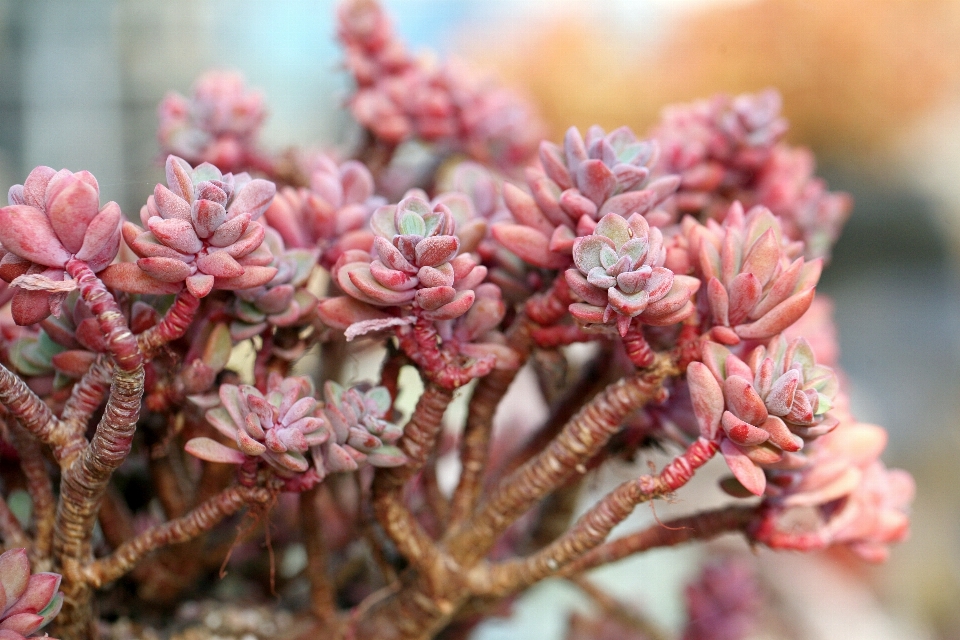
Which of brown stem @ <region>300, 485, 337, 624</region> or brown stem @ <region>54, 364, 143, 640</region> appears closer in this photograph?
brown stem @ <region>54, 364, 143, 640</region>

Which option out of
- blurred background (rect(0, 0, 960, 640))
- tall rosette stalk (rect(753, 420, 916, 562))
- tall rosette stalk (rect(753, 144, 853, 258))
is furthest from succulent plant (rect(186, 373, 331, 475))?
blurred background (rect(0, 0, 960, 640))

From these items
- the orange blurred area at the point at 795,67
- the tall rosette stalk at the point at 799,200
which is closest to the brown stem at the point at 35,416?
the tall rosette stalk at the point at 799,200

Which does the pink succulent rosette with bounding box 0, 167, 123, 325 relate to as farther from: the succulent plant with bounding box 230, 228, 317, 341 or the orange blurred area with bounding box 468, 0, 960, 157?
the orange blurred area with bounding box 468, 0, 960, 157

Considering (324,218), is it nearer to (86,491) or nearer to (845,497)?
(86,491)

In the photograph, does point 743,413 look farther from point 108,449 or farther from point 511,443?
point 511,443

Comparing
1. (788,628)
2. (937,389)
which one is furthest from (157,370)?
(937,389)

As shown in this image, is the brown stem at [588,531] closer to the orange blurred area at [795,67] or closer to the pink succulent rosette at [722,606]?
the pink succulent rosette at [722,606]
